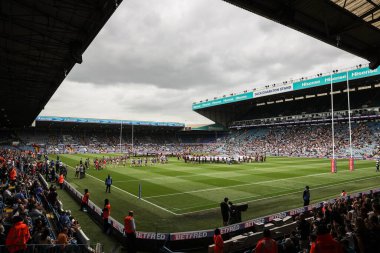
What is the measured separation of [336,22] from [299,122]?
65.1 meters

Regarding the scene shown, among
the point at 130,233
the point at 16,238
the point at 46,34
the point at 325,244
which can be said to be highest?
the point at 46,34

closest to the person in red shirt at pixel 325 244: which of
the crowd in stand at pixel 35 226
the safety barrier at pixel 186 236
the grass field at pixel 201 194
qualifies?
the safety barrier at pixel 186 236

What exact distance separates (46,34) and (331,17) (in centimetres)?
1142

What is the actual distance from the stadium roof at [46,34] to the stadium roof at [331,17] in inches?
205

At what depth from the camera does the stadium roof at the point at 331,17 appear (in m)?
9.78

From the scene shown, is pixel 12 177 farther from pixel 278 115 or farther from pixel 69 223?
pixel 278 115

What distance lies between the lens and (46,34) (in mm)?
12078

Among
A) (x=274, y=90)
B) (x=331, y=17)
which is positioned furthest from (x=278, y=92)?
(x=331, y=17)

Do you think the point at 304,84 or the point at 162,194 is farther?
the point at 304,84

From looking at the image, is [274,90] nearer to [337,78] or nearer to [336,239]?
[337,78]

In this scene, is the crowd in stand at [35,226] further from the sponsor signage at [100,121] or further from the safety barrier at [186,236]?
the sponsor signage at [100,121]

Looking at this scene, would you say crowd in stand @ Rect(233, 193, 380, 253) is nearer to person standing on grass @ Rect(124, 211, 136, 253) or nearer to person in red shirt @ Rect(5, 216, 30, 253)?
person standing on grass @ Rect(124, 211, 136, 253)

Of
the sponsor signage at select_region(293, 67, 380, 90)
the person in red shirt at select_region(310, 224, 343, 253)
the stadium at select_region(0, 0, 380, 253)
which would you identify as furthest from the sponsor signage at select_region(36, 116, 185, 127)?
the person in red shirt at select_region(310, 224, 343, 253)

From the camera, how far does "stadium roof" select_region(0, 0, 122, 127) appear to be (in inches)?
385
